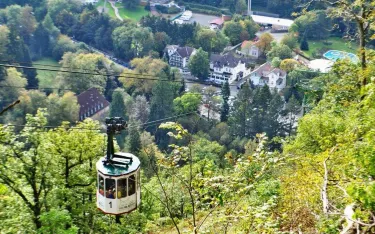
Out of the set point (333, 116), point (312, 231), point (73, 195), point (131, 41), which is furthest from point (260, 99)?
point (312, 231)

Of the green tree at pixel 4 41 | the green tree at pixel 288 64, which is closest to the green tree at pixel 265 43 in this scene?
the green tree at pixel 288 64

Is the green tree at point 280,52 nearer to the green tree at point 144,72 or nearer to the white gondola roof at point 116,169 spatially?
the green tree at point 144,72

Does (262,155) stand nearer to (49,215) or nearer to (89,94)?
(49,215)

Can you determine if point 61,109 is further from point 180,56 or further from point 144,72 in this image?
point 180,56

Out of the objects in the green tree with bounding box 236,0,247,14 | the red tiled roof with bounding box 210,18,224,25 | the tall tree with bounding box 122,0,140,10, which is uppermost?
the green tree with bounding box 236,0,247,14

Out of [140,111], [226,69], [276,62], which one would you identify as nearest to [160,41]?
[226,69]

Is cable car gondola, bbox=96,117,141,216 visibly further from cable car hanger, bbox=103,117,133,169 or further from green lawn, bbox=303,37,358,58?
green lawn, bbox=303,37,358,58

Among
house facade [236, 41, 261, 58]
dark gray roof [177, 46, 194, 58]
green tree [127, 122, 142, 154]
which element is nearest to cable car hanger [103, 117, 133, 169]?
green tree [127, 122, 142, 154]
